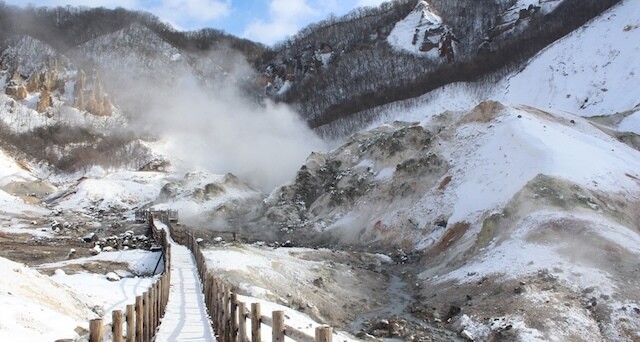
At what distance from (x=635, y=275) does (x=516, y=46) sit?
307ft

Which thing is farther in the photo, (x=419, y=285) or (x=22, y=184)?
(x=22, y=184)

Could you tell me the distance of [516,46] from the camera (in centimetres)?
10781

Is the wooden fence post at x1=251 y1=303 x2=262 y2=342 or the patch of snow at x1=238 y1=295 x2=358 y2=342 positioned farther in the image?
the patch of snow at x1=238 y1=295 x2=358 y2=342

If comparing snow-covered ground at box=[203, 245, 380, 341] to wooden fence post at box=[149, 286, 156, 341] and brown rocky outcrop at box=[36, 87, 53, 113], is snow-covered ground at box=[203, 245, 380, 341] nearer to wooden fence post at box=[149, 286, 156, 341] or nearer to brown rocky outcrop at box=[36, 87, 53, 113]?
wooden fence post at box=[149, 286, 156, 341]

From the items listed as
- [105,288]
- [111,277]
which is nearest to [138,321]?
[105,288]

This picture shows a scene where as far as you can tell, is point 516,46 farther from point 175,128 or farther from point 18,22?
point 18,22

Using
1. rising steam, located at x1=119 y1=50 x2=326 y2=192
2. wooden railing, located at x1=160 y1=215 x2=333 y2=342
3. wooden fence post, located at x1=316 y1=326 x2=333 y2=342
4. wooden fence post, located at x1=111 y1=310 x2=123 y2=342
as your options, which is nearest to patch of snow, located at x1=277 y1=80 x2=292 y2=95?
rising steam, located at x1=119 y1=50 x2=326 y2=192

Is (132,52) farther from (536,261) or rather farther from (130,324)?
(130,324)

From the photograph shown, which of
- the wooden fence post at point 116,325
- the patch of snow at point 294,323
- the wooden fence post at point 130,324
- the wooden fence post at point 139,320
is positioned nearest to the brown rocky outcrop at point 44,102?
the patch of snow at point 294,323

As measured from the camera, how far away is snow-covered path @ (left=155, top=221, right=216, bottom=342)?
13.6m

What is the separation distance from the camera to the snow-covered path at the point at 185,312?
44.8 feet

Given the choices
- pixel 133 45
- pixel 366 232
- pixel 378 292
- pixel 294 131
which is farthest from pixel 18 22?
pixel 378 292

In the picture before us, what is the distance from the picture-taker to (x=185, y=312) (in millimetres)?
16484

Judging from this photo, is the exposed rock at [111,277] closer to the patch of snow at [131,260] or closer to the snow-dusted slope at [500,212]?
the patch of snow at [131,260]
